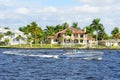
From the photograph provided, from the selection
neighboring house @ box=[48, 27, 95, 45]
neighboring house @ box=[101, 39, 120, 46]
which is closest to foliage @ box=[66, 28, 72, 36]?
neighboring house @ box=[48, 27, 95, 45]

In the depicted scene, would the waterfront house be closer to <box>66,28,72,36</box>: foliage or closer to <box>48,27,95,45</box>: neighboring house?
<box>48,27,95,45</box>: neighboring house

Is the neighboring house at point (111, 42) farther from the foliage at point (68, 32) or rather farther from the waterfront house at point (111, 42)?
the foliage at point (68, 32)

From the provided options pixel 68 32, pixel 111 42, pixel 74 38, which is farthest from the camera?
pixel 74 38

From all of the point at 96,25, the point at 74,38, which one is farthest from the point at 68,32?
the point at 96,25

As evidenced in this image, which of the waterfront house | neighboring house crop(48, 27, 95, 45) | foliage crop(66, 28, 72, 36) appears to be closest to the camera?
foliage crop(66, 28, 72, 36)

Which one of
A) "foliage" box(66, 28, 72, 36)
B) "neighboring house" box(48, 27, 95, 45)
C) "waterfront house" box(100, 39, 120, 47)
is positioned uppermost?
"foliage" box(66, 28, 72, 36)

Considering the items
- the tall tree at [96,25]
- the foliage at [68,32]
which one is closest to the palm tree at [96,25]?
the tall tree at [96,25]

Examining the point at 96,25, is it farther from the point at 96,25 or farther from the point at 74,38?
the point at 74,38

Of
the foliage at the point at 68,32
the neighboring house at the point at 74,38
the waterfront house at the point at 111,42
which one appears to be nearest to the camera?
the foliage at the point at 68,32

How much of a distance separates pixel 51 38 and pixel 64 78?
14363 cm

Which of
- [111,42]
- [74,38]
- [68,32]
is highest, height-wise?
[68,32]

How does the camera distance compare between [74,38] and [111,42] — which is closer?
[111,42]

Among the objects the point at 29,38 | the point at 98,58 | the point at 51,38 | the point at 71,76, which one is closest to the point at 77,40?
the point at 51,38

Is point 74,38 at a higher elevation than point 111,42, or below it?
higher
